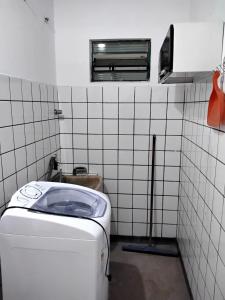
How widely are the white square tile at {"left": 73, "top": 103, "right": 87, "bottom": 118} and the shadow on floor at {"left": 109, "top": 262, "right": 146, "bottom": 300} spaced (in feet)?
4.51

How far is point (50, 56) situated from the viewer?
1985 mm

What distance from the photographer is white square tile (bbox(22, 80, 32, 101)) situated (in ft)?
4.97

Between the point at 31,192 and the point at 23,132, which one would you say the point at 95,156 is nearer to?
the point at 23,132

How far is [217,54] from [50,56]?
1.38m

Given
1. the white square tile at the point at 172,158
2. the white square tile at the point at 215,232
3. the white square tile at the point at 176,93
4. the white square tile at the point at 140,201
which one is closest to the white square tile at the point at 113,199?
the white square tile at the point at 140,201

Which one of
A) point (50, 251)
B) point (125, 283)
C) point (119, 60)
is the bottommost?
point (125, 283)

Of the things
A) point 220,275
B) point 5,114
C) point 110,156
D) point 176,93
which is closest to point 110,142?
point 110,156

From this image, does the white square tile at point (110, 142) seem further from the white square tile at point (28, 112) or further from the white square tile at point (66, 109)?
the white square tile at point (28, 112)

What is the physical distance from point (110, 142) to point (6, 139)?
41.6 inches

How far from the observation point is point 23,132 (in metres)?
1.51

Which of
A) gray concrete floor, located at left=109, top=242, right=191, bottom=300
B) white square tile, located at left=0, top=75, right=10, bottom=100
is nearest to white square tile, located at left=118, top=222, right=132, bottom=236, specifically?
gray concrete floor, located at left=109, top=242, right=191, bottom=300

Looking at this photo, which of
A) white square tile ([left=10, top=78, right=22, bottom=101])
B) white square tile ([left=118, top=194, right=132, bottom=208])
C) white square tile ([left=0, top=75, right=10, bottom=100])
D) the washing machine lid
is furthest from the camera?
white square tile ([left=118, top=194, right=132, bottom=208])

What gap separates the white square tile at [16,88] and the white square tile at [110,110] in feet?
2.81

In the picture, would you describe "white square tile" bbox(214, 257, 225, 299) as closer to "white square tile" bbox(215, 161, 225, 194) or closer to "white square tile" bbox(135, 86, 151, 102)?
"white square tile" bbox(215, 161, 225, 194)
